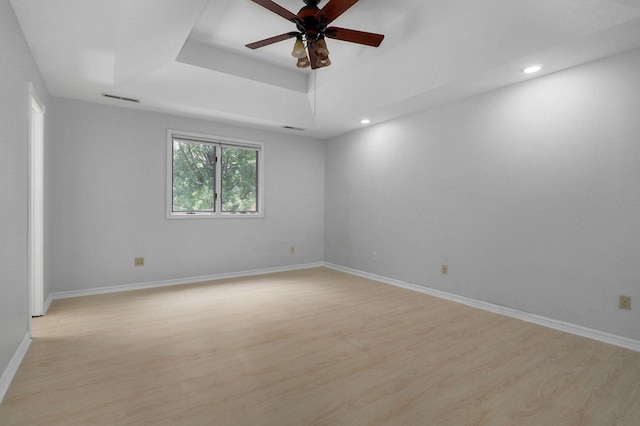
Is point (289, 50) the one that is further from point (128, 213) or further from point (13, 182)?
point (128, 213)

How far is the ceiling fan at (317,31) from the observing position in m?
2.15

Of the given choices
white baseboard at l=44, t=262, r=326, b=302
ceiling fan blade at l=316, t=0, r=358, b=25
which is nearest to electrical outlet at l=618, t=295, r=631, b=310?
ceiling fan blade at l=316, t=0, r=358, b=25

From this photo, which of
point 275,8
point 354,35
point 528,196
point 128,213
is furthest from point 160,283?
point 528,196

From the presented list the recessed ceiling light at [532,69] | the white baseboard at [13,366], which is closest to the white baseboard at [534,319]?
the recessed ceiling light at [532,69]

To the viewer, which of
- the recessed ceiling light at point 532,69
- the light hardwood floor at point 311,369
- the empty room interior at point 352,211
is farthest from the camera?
the recessed ceiling light at point 532,69

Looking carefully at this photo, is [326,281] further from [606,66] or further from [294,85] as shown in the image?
[606,66]

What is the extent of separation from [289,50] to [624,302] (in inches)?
147

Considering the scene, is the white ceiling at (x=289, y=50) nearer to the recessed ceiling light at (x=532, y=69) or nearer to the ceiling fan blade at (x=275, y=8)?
the recessed ceiling light at (x=532, y=69)

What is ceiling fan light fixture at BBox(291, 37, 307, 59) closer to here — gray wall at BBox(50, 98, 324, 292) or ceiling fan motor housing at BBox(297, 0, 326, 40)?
ceiling fan motor housing at BBox(297, 0, 326, 40)

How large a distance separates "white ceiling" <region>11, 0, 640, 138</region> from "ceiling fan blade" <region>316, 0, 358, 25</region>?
43 cm

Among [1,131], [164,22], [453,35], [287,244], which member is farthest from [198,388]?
[287,244]

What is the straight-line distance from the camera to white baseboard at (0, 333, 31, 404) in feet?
5.74

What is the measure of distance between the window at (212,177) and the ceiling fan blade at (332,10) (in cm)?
279

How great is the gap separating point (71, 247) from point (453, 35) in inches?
178
